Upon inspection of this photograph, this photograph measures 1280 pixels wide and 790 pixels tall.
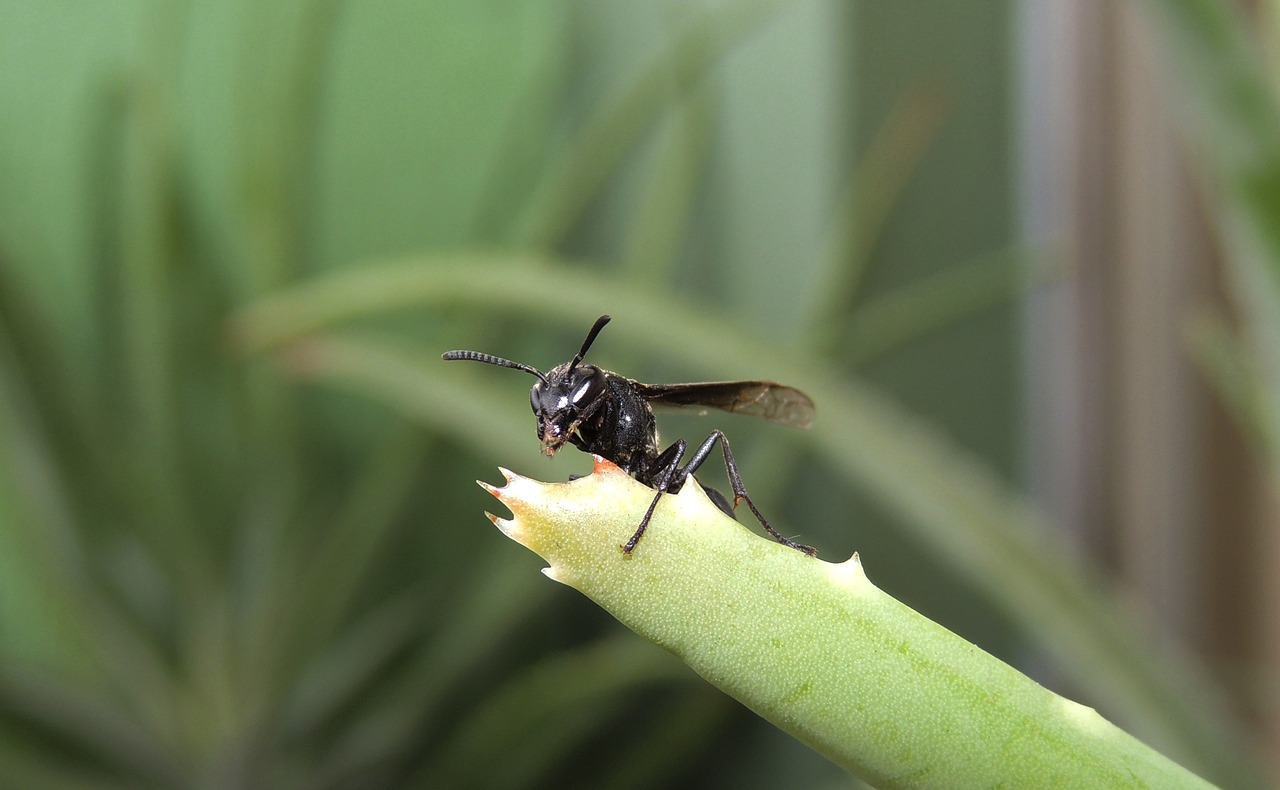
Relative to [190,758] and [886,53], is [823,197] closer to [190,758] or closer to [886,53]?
[886,53]

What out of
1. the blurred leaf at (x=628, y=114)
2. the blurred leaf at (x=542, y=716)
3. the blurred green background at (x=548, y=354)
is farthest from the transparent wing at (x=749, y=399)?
the blurred leaf at (x=628, y=114)

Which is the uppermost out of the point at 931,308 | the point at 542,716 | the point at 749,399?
the point at 749,399

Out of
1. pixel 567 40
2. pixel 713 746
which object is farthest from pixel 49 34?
pixel 713 746

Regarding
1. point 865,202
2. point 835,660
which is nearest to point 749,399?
point 835,660

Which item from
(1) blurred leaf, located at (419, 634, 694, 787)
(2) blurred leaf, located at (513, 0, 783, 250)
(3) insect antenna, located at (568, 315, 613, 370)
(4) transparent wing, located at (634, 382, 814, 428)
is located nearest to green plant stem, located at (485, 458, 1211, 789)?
(3) insect antenna, located at (568, 315, 613, 370)

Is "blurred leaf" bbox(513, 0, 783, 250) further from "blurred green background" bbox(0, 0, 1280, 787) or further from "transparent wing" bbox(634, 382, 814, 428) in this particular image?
"transparent wing" bbox(634, 382, 814, 428)

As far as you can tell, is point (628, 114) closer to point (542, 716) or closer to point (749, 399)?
point (542, 716)
